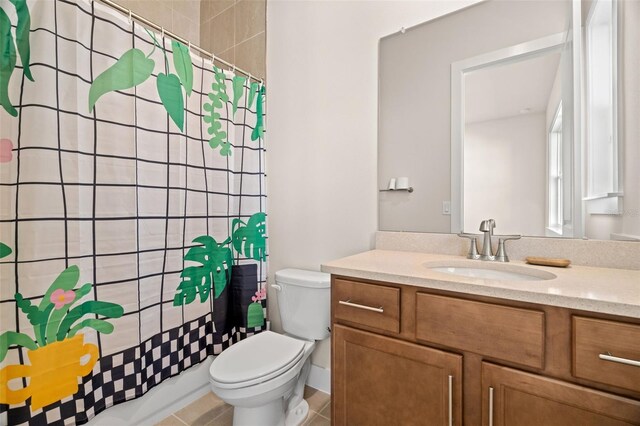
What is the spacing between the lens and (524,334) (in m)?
0.79

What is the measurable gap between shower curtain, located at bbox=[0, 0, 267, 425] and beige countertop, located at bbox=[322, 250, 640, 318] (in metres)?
0.88

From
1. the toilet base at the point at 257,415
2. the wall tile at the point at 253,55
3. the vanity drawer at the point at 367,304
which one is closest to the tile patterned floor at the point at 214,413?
the toilet base at the point at 257,415

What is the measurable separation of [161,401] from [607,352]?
1816 mm

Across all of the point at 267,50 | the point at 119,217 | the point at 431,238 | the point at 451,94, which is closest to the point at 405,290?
the point at 431,238

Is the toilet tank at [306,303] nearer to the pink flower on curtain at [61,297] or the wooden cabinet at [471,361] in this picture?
the wooden cabinet at [471,361]

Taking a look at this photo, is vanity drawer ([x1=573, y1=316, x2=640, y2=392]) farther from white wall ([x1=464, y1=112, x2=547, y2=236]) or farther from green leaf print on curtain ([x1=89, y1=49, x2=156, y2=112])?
green leaf print on curtain ([x1=89, y1=49, x2=156, y2=112])

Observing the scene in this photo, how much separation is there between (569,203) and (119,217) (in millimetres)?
1876

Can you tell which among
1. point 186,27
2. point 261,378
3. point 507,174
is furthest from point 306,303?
point 186,27

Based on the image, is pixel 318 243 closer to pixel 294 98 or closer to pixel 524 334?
pixel 294 98

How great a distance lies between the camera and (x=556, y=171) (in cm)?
119

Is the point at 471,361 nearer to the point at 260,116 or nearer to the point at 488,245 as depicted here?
the point at 488,245

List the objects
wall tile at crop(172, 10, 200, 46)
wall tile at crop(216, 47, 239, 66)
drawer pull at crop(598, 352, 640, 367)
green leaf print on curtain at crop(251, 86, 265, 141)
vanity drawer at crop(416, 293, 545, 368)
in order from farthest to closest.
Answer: wall tile at crop(172, 10, 200, 46)
wall tile at crop(216, 47, 239, 66)
green leaf print on curtain at crop(251, 86, 265, 141)
vanity drawer at crop(416, 293, 545, 368)
drawer pull at crop(598, 352, 640, 367)

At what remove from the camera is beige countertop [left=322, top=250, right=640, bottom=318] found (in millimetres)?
715

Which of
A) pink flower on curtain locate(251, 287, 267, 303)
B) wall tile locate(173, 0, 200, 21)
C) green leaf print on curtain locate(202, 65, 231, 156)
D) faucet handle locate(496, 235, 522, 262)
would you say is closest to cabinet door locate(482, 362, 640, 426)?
faucet handle locate(496, 235, 522, 262)
